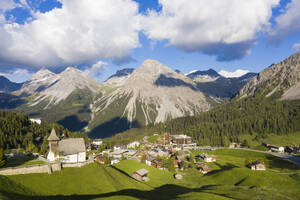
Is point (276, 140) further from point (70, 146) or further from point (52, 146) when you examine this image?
point (52, 146)

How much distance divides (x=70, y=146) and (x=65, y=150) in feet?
7.66

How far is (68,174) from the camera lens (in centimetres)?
5272

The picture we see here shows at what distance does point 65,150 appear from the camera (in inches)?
2746

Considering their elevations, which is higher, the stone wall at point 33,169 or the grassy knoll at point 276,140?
the stone wall at point 33,169

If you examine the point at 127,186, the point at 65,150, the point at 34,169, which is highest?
the point at 65,150

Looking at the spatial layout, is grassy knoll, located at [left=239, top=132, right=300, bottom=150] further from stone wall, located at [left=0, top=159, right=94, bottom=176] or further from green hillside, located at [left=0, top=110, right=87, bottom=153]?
stone wall, located at [left=0, top=159, right=94, bottom=176]

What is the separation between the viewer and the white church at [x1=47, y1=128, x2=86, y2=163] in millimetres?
66312

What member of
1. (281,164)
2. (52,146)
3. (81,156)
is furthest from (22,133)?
(281,164)

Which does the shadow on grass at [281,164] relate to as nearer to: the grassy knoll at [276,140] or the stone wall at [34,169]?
the grassy knoll at [276,140]

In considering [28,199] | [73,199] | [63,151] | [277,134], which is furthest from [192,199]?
[277,134]

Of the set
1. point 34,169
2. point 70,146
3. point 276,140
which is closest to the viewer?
point 34,169

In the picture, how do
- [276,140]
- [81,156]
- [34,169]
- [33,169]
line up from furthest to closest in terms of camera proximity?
[276,140] < [81,156] < [34,169] < [33,169]

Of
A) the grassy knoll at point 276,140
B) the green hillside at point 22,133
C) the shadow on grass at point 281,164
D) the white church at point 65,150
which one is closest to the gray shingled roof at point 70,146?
the white church at point 65,150

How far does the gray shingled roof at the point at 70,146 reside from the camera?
69606mm
